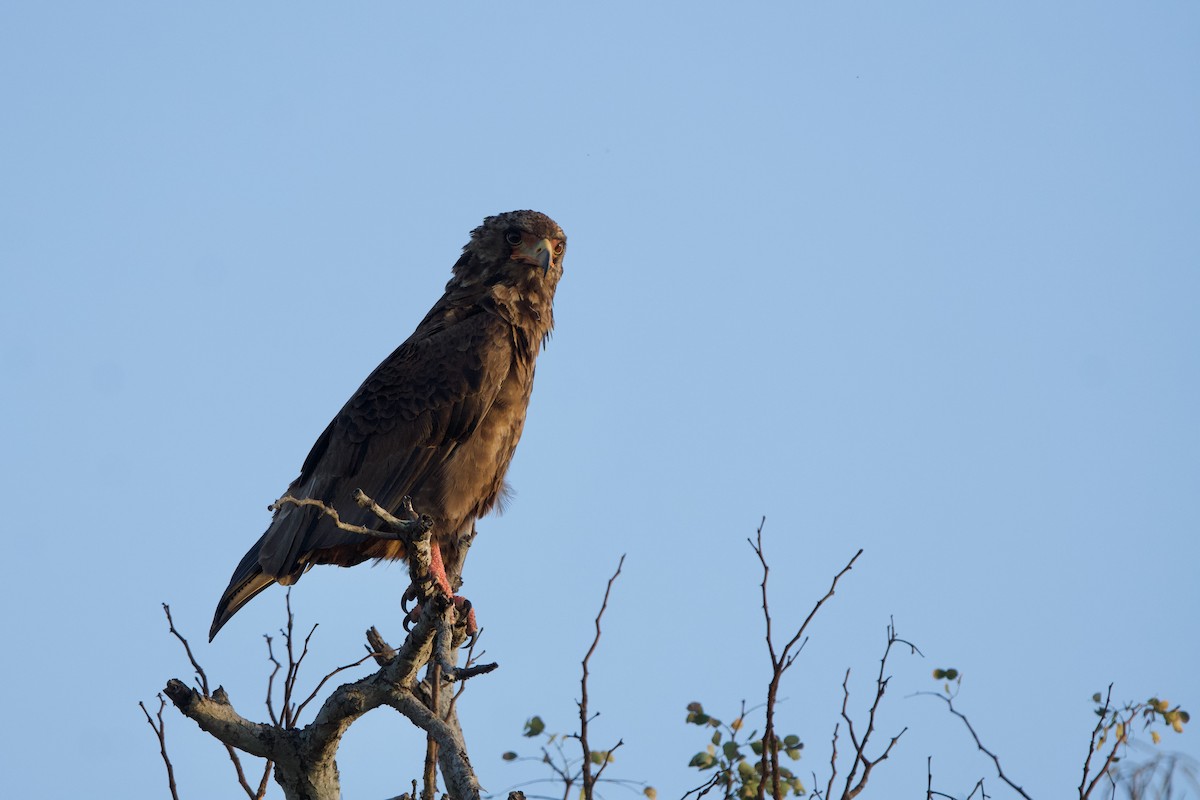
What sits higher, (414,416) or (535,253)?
(535,253)

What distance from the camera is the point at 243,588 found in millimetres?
5562

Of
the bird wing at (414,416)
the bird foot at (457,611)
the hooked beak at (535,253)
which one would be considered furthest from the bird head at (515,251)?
the bird foot at (457,611)

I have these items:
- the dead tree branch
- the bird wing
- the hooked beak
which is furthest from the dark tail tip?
the hooked beak

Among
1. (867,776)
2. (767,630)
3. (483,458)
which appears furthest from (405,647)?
(483,458)

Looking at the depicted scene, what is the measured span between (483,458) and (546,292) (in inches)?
39.7

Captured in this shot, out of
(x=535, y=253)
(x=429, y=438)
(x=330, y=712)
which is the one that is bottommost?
(x=330, y=712)

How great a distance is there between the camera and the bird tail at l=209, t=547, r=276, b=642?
5.53m

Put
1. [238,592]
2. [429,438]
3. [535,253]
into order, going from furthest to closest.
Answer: [535,253] < [429,438] < [238,592]

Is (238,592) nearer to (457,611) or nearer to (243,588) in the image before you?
(243,588)

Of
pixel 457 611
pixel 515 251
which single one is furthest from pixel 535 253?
pixel 457 611

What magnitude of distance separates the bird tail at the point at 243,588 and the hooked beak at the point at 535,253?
1953mm

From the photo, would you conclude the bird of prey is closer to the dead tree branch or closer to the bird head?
the bird head

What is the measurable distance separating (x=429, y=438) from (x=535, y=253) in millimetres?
1130

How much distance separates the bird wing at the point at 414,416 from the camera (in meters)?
5.82
